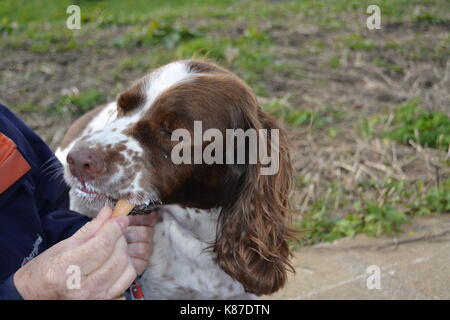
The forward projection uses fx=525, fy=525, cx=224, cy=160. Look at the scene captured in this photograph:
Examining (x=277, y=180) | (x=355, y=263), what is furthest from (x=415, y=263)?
(x=277, y=180)

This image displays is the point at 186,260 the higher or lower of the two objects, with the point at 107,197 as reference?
lower

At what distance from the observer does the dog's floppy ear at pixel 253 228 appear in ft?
7.27

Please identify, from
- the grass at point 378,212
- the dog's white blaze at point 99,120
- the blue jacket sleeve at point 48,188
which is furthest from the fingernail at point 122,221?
the grass at point 378,212

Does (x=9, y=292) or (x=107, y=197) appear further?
(x=107, y=197)

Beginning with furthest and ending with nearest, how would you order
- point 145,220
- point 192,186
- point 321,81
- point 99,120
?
point 321,81
point 99,120
point 145,220
point 192,186

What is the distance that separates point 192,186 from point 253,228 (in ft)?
1.05

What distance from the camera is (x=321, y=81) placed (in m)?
5.00

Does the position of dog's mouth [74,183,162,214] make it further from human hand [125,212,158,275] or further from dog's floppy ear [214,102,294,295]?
dog's floppy ear [214,102,294,295]

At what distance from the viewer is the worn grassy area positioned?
342 cm

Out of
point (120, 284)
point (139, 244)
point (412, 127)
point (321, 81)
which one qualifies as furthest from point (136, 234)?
point (321, 81)

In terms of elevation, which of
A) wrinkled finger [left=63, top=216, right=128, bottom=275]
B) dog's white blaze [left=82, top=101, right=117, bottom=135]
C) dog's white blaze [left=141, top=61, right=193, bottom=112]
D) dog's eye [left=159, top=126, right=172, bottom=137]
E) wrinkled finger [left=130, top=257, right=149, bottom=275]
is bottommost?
wrinkled finger [left=130, top=257, right=149, bottom=275]

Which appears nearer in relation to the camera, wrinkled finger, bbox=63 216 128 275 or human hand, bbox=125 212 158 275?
wrinkled finger, bbox=63 216 128 275

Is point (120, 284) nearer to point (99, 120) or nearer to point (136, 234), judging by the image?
point (136, 234)

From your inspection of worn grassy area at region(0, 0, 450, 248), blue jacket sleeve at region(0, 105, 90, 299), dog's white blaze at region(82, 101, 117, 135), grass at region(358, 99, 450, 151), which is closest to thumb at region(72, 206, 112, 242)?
blue jacket sleeve at region(0, 105, 90, 299)
